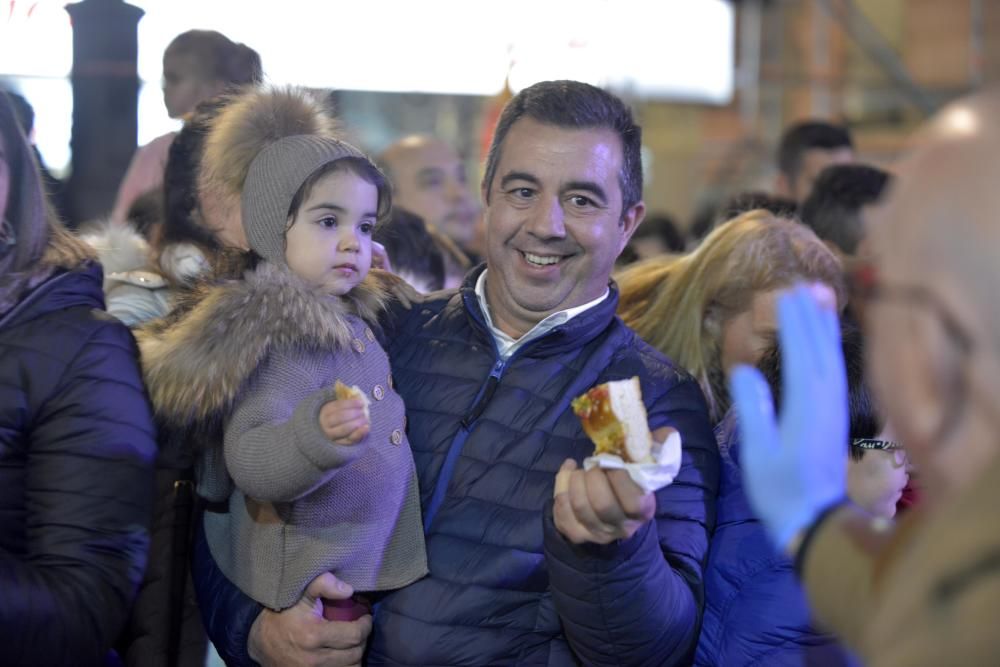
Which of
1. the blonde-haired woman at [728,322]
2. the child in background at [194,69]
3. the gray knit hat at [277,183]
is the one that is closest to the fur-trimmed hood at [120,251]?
the child in background at [194,69]

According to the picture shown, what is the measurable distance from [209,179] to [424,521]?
3.07ft

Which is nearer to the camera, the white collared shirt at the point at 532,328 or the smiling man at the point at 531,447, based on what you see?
the smiling man at the point at 531,447

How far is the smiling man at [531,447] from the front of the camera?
6.91ft

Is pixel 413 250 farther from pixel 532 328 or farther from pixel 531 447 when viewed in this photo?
pixel 531 447

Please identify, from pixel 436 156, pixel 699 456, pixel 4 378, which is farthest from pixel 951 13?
pixel 4 378

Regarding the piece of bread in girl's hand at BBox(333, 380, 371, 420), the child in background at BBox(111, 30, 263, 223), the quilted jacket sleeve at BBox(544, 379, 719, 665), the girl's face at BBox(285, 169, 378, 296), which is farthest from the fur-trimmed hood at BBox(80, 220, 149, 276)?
the quilted jacket sleeve at BBox(544, 379, 719, 665)

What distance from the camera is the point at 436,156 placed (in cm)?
564

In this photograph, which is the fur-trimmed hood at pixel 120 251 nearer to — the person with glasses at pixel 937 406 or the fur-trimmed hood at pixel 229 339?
the fur-trimmed hood at pixel 229 339

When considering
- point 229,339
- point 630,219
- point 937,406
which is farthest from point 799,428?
point 630,219

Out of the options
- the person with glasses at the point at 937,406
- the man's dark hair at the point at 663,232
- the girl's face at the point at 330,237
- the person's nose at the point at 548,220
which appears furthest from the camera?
the man's dark hair at the point at 663,232

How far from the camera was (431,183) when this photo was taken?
222 inches

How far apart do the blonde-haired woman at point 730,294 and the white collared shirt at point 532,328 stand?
0.43 m

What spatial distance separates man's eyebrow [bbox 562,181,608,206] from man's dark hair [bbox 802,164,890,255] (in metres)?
2.02

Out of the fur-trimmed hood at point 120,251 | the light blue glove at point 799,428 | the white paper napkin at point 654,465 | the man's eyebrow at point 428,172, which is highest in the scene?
the man's eyebrow at point 428,172
